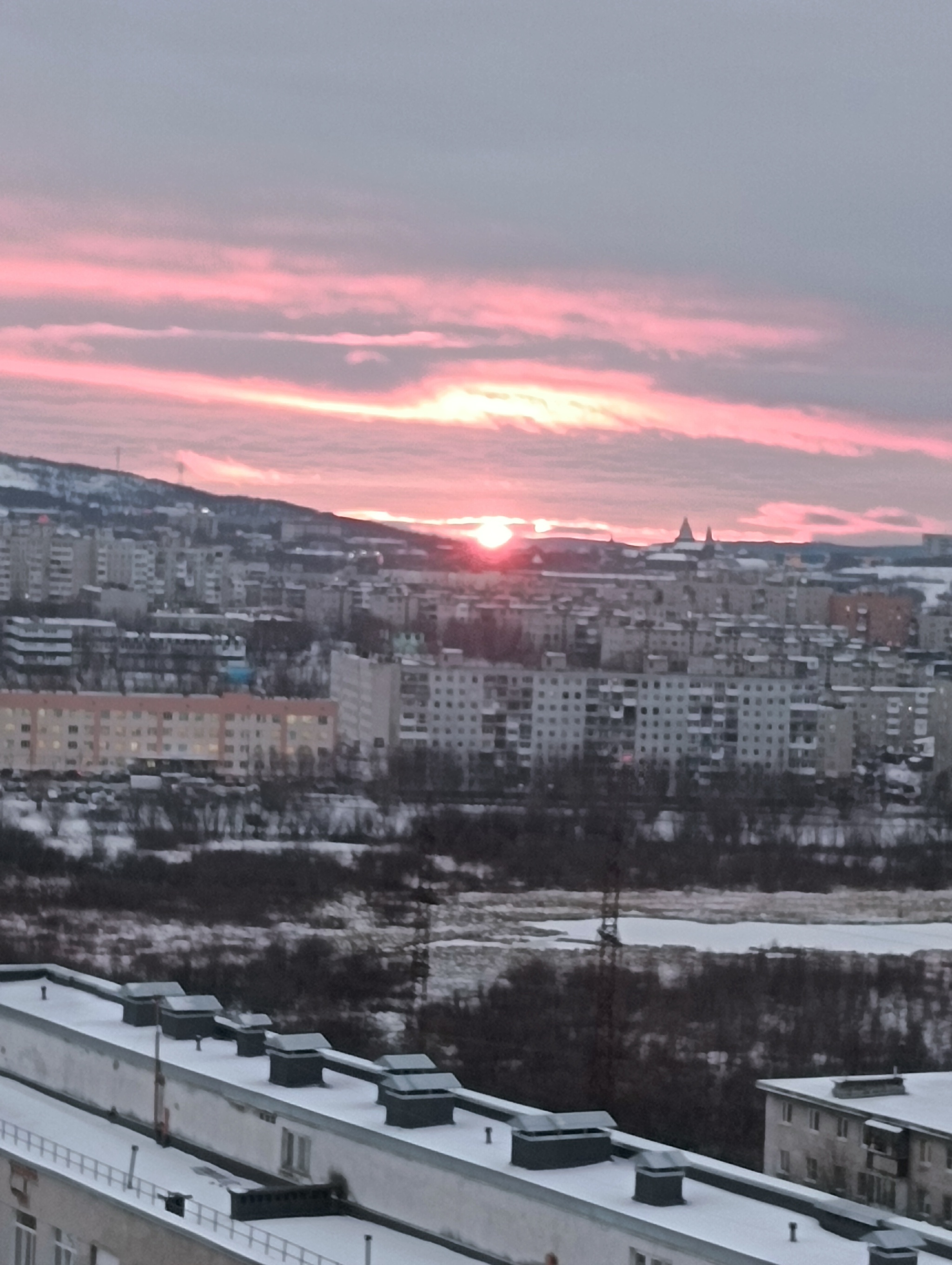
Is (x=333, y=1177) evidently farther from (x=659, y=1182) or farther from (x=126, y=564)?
(x=126, y=564)

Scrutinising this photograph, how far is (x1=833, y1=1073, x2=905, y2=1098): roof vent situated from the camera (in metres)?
8.40

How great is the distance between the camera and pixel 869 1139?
8086 mm

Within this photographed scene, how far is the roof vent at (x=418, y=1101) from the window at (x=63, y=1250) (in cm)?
72

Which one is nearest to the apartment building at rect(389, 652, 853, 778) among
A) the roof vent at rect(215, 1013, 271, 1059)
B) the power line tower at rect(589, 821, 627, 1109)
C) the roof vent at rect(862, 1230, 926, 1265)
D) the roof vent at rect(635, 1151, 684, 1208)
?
the power line tower at rect(589, 821, 627, 1109)

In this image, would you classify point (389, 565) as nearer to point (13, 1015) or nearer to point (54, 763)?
point (54, 763)

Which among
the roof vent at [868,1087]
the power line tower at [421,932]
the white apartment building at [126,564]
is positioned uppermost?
the white apartment building at [126,564]

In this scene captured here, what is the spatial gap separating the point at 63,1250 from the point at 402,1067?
0.85 meters

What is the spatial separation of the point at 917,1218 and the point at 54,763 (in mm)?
22804

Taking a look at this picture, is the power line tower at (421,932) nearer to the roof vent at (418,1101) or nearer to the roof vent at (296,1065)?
the roof vent at (296,1065)

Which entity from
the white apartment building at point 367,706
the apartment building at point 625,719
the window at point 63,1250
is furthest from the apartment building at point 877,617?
the window at point 63,1250

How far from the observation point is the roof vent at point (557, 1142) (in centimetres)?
482

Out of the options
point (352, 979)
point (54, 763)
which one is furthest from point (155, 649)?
point (352, 979)

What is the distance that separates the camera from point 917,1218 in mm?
7746

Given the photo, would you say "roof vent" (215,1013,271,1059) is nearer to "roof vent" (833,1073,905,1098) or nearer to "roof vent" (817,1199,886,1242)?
"roof vent" (817,1199,886,1242)
